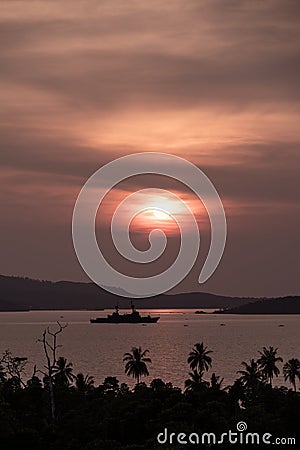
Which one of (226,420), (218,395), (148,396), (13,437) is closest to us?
(13,437)

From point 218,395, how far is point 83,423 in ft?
57.8

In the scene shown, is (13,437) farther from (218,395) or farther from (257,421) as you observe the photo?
(218,395)

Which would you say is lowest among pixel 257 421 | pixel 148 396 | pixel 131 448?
pixel 131 448

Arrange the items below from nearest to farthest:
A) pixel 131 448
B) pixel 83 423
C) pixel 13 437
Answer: pixel 131 448
pixel 13 437
pixel 83 423

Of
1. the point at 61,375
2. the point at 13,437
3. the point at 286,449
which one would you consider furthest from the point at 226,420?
the point at 61,375

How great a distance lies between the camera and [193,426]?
193ft
